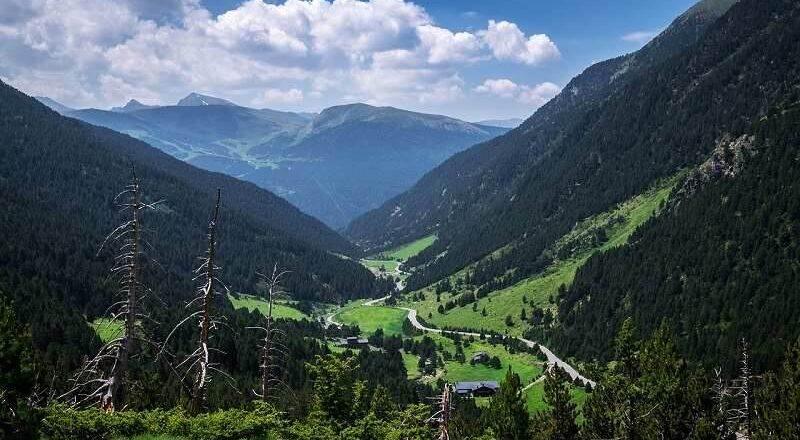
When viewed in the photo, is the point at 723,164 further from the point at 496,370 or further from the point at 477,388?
the point at 477,388

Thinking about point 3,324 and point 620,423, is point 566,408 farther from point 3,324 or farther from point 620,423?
point 3,324

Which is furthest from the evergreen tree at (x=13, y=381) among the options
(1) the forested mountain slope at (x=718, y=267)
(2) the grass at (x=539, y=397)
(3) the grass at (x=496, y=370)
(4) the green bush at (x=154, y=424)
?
(3) the grass at (x=496, y=370)

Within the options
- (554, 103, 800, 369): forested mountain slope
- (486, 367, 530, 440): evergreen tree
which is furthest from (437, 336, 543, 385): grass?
(486, 367, 530, 440): evergreen tree

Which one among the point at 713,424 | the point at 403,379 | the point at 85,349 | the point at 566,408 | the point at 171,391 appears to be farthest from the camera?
the point at 403,379

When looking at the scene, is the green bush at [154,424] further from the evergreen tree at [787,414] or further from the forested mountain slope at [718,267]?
the forested mountain slope at [718,267]

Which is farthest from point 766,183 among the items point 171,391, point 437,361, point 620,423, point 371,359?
point 171,391

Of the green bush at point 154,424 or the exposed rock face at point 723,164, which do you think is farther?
the exposed rock face at point 723,164
